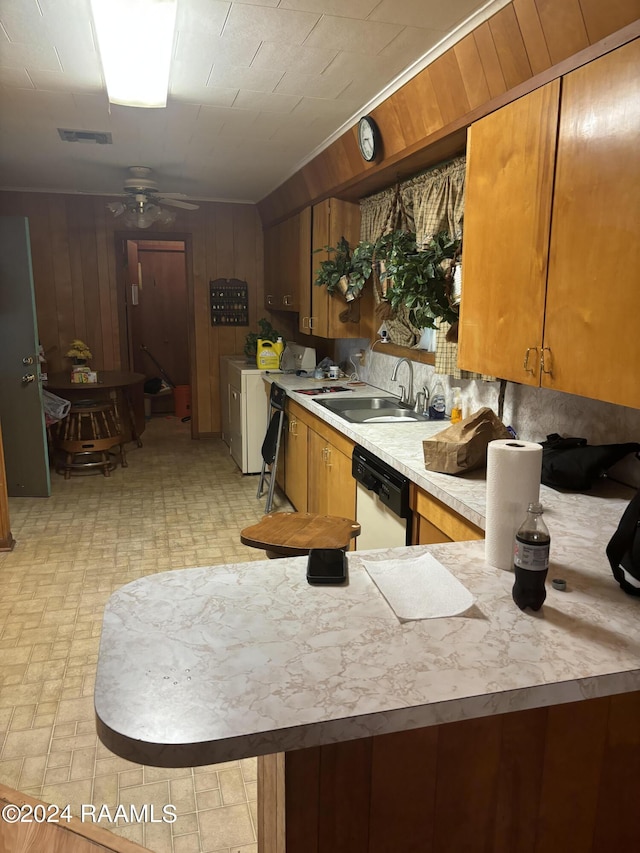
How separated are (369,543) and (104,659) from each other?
2.00m

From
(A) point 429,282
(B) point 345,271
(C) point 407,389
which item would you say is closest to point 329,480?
(C) point 407,389

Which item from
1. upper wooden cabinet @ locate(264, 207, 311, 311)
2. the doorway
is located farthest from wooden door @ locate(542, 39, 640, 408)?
the doorway

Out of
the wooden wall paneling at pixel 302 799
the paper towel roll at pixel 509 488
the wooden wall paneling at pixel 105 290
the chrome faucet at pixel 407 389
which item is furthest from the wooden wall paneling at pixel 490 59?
the wooden wall paneling at pixel 105 290

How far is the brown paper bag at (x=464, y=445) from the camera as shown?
7.56ft

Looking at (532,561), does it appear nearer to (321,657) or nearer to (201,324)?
(321,657)

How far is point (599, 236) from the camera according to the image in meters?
1.75

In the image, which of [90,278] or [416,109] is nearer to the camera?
[416,109]

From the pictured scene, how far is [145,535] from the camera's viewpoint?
4.25m

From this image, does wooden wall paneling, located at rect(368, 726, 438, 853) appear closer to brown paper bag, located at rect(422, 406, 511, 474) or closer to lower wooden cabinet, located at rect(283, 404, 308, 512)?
brown paper bag, located at rect(422, 406, 511, 474)

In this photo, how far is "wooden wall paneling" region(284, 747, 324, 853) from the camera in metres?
1.11

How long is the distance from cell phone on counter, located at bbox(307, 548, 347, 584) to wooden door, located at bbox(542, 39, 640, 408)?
2.89 feet

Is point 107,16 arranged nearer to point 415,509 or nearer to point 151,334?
point 415,509

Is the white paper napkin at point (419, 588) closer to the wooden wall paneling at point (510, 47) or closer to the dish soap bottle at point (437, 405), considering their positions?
the wooden wall paneling at point (510, 47)

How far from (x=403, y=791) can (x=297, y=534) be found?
102 cm
